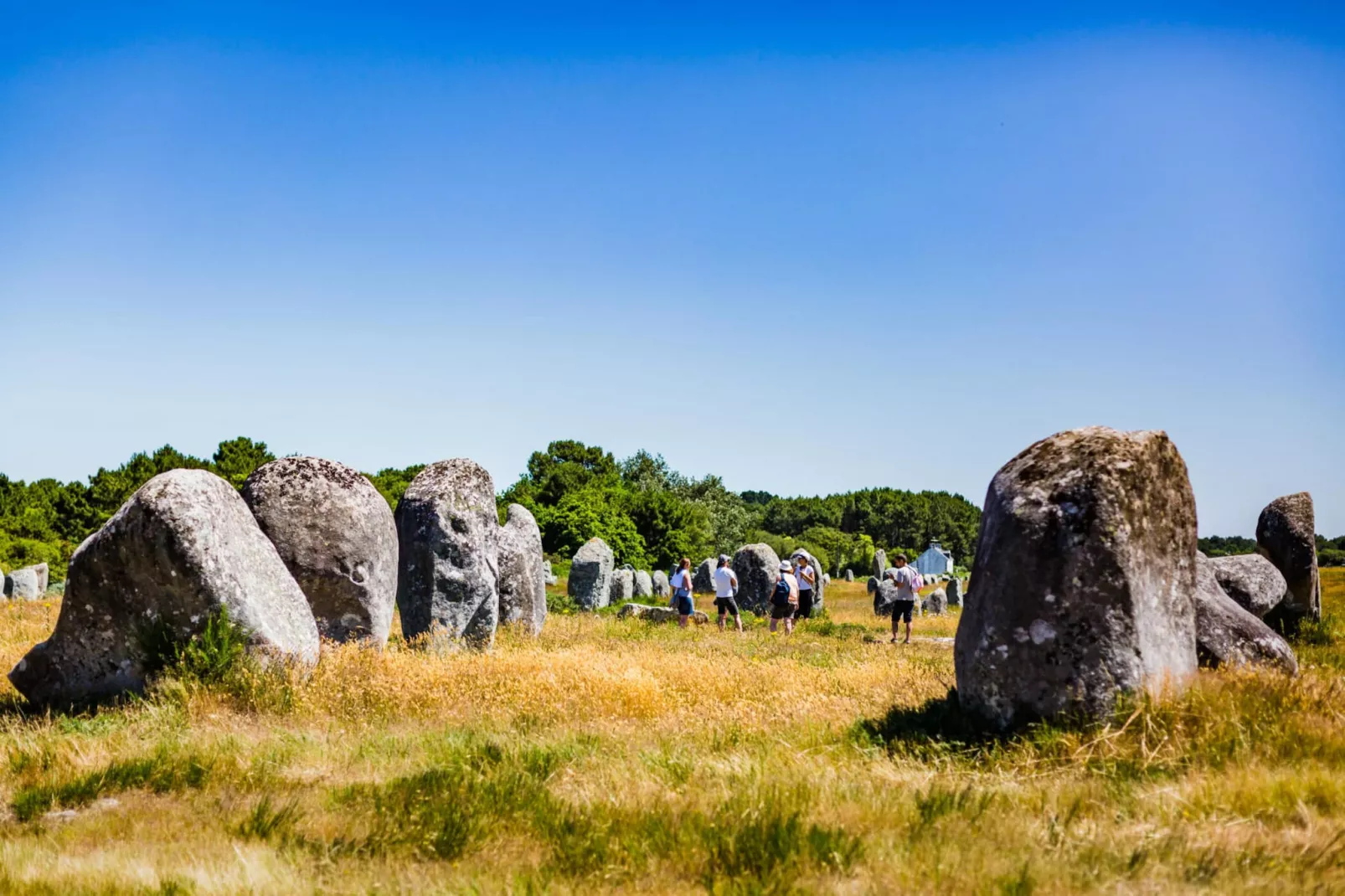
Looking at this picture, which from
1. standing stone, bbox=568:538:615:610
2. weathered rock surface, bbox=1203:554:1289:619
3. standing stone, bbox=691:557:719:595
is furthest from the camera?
standing stone, bbox=691:557:719:595

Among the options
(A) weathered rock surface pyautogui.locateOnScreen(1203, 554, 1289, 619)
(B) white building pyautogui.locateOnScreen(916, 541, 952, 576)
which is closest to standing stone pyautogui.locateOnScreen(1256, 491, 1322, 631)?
(A) weathered rock surface pyautogui.locateOnScreen(1203, 554, 1289, 619)

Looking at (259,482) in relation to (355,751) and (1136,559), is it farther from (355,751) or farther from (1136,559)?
(1136,559)

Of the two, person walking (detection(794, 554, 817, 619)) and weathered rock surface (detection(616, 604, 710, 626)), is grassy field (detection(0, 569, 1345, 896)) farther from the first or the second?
weathered rock surface (detection(616, 604, 710, 626))

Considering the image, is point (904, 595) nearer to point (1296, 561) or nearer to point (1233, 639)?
point (1296, 561)

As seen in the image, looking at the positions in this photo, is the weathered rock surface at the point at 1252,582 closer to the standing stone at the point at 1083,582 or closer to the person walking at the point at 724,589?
the standing stone at the point at 1083,582

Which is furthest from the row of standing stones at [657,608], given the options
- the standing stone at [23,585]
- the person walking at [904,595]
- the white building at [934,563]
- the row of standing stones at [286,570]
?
the white building at [934,563]

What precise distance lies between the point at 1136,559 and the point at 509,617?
13.1m

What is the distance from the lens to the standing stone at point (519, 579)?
18.6 metres

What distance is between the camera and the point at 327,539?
13273 millimetres

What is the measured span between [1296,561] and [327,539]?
54.0ft

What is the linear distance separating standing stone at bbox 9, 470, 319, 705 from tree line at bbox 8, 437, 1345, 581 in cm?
2854

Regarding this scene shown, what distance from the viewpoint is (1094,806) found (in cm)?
586

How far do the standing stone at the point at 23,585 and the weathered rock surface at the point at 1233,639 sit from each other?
32.1 m

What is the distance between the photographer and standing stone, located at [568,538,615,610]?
31.2 metres
